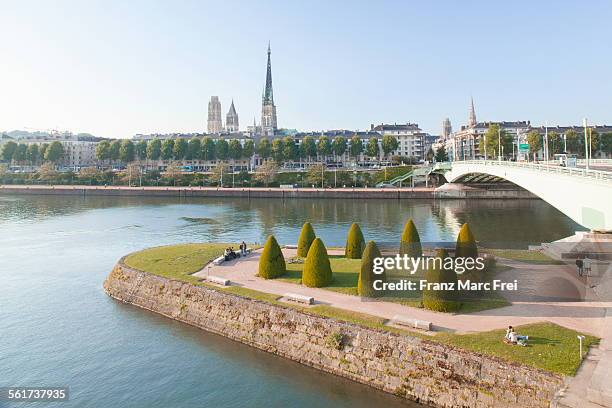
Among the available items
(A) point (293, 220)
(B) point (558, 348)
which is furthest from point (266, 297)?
(A) point (293, 220)

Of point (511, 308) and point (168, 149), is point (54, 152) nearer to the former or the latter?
point (168, 149)

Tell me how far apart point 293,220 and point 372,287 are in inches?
1942

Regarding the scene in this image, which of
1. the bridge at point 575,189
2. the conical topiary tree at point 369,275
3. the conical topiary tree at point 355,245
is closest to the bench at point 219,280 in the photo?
the conical topiary tree at point 369,275

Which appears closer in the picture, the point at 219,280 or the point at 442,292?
the point at 442,292

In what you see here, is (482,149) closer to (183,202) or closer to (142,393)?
(183,202)

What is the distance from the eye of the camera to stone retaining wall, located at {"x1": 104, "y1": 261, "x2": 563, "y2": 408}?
16281mm

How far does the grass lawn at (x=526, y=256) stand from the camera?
30736mm

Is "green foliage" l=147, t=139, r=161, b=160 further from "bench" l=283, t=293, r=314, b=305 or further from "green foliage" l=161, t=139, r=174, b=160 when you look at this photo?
"bench" l=283, t=293, r=314, b=305

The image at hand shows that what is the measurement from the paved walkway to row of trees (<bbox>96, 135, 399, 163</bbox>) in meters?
133

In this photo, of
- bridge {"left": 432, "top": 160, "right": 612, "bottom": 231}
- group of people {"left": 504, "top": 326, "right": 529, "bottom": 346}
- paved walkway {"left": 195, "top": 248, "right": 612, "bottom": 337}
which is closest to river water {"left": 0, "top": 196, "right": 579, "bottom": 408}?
paved walkway {"left": 195, "top": 248, "right": 612, "bottom": 337}

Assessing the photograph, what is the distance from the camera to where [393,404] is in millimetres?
18078

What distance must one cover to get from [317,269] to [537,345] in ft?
41.3

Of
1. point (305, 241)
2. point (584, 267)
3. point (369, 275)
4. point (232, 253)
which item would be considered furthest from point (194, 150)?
point (584, 267)

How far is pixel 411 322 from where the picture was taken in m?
20.2
